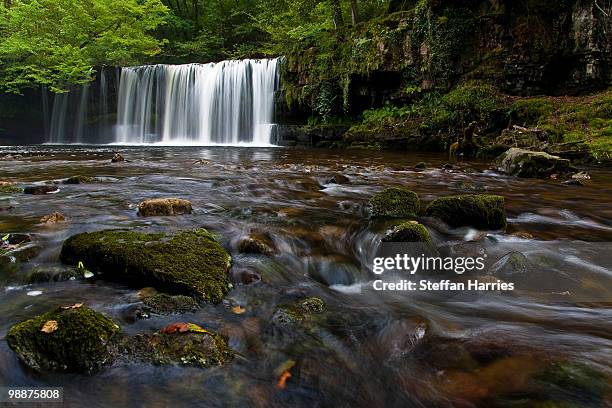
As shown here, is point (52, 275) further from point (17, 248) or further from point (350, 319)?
point (350, 319)

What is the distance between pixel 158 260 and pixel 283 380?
135 cm

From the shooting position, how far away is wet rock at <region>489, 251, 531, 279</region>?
11.4 feet

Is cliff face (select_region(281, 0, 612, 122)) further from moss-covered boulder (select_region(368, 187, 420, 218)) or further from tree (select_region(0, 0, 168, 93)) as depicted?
tree (select_region(0, 0, 168, 93))

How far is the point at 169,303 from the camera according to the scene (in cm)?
265

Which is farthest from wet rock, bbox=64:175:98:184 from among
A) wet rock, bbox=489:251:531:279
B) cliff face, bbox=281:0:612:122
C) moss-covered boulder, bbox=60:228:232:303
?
cliff face, bbox=281:0:612:122

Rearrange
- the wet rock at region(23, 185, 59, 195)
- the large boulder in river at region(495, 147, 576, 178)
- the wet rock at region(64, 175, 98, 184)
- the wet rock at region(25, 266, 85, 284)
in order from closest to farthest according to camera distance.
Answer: the wet rock at region(25, 266, 85, 284) → the wet rock at region(23, 185, 59, 195) → the wet rock at region(64, 175, 98, 184) → the large boulder in river at region(495, 147, 576, 178)

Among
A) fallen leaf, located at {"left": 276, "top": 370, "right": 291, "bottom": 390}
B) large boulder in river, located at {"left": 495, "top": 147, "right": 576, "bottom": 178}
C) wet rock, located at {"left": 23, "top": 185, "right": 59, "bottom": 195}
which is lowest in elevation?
fallen leaf, located at {"left": 276, "top": 370, "right": 291, "bottom": 390}

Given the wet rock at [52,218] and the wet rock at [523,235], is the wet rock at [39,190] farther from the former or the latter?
the wet rock at [523,235]

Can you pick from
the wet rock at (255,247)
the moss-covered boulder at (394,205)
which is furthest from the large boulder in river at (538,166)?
the wet rock at (255,247)

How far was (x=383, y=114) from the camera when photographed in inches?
656

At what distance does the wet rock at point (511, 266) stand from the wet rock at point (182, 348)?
2412 millimetres

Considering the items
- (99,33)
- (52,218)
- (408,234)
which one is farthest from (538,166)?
(99,33)

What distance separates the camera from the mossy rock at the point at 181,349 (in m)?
2.14

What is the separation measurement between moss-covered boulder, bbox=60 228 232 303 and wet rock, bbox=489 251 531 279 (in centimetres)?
227
